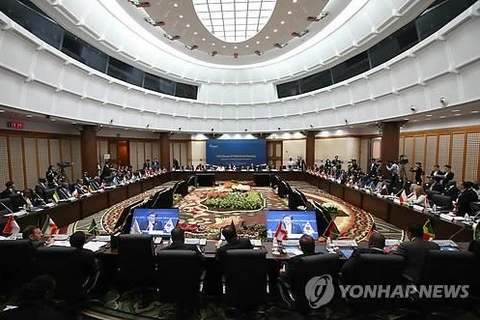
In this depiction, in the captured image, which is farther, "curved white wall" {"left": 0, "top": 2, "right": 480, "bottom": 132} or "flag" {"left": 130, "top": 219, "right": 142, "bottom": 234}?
"curved white wall" {"left": 0, "top": 2, "right": 480, "bottom": 132}

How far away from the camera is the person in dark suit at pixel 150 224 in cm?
479

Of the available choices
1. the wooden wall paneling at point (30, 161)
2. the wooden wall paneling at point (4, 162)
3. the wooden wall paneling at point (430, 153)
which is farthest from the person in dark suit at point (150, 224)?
the wooden wall paneling at point (430, 153)

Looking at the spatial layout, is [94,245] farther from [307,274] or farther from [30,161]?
[30,161]

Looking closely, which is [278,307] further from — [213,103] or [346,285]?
[213,103]

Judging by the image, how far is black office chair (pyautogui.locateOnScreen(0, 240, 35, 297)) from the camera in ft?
10.9

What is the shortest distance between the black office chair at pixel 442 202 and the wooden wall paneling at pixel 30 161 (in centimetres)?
1398

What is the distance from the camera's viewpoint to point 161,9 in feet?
31.4

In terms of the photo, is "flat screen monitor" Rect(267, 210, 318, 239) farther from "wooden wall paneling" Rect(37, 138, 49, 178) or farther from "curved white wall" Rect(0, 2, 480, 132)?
"wooden wall paneling" Rect(37, 138, 49, 178)

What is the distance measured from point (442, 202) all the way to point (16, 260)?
8282 mm

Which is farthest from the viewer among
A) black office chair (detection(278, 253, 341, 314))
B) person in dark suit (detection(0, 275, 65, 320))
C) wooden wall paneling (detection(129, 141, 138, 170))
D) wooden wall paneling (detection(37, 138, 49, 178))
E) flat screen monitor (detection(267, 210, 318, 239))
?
wooden wall paneling (detection(129, 141, 138, 170))

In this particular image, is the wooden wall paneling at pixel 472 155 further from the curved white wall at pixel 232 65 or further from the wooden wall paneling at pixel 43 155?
the wooden wall paneling at pixel 43 155

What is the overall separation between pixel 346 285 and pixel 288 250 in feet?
3.30

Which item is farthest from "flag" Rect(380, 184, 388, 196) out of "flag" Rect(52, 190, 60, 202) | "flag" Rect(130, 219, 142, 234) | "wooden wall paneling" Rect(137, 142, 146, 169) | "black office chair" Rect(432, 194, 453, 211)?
"wooden wall paneling" Rect(137, 142, 146, 169)

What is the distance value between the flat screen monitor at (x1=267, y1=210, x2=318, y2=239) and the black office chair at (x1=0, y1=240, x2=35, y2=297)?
321cm
